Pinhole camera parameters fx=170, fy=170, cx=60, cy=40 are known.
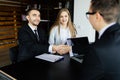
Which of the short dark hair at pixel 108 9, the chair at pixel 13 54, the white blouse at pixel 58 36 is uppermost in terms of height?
the short dark hair at pixel 108 9

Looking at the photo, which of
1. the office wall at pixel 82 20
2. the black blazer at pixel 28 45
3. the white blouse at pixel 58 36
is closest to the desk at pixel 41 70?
the black blazer at pixel 28 45

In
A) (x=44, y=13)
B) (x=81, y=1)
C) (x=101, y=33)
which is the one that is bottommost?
(x=101, y=33)

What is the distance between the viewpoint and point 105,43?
3.43 ft

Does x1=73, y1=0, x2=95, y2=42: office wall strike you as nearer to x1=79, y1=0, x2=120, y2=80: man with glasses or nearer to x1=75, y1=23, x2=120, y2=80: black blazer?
x1=79, y1=0, x2=120, y2=80: man with glasses

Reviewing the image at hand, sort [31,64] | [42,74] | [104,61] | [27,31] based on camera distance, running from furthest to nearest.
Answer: [27,31]
[31,64]
[42,74]
[104,61]

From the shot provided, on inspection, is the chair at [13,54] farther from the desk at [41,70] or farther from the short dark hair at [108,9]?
the short dark hair at [108,9]

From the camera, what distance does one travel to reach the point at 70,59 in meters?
1.89

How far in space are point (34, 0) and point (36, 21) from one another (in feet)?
9.14

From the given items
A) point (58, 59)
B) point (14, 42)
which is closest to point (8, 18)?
point (14, 42)

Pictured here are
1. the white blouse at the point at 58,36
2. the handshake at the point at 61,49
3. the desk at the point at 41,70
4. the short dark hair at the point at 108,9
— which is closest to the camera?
the short dark hair at the point at 108,9

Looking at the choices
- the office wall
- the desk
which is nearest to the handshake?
the desk

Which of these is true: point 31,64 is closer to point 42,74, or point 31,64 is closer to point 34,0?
point 42,74

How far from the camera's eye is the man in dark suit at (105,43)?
1.04 metres

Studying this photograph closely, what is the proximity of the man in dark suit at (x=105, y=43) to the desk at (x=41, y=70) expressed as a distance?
0.33 metres
